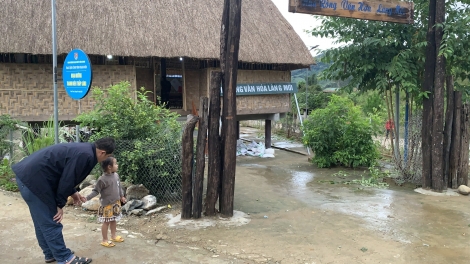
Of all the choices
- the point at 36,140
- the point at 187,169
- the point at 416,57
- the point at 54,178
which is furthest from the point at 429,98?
the point at 36,140

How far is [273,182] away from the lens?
9.52 m

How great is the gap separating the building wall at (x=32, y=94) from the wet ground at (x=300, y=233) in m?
3.91

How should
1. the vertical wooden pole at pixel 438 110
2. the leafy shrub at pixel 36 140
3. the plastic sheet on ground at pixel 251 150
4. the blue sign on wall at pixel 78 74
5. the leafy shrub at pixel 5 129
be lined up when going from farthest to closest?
the plastic sheet on ground at pixel 251 150
the leafy shrub at pixel 5 129
the vertical wooden pole at pixel 438 110
the leafy shrub at pixel 36 140
the blue sign on wall at pixel 78 74

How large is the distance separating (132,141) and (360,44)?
18.4 ft

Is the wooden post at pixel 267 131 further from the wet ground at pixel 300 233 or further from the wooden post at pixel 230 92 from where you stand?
the wooden post at pixel 230 92

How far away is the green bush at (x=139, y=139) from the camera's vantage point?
21.4 ft

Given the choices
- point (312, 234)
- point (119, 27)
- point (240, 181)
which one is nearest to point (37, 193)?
point (312, 234)

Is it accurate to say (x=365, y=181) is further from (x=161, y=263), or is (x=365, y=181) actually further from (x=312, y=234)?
(x=161, y=263)

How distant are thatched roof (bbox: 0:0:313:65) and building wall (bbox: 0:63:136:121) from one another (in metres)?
0.72

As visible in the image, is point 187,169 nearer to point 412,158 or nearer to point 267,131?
point 412,158

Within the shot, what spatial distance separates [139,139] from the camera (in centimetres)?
680

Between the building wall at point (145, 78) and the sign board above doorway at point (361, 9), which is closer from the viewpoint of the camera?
the sign board above doorway at point (361, 9)

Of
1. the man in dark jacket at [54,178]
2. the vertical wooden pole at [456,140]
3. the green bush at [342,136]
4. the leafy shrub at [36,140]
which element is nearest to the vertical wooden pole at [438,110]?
the vertical wooden pole at [456,140]

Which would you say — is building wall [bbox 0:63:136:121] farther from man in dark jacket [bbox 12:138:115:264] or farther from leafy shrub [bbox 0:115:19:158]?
man in dark jacket [bbox 12:138:115:264]
